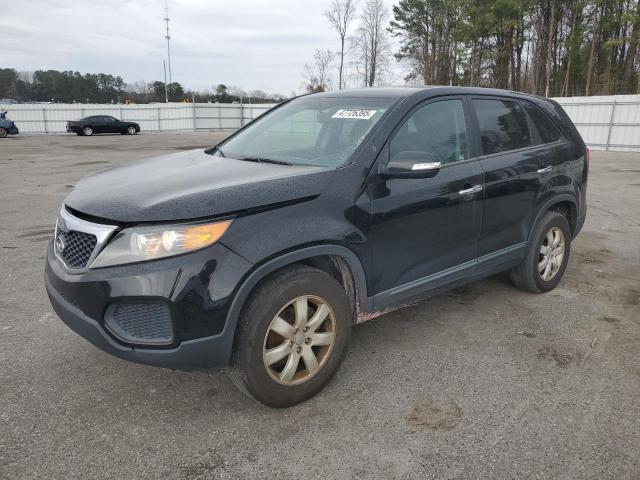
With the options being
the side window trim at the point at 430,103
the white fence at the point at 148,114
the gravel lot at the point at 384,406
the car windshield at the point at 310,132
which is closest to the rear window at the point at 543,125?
the side window trim at the point at 430,103

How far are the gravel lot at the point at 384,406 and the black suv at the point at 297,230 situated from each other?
321 mm

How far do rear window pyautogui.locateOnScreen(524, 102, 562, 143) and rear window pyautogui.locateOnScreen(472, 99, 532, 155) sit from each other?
14cm

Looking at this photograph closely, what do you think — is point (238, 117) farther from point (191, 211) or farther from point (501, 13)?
point (191, 211)

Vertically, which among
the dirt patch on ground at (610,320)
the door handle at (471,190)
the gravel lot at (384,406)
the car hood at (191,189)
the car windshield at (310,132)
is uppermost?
the car windshield at (310,132)

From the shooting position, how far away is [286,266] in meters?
2.61

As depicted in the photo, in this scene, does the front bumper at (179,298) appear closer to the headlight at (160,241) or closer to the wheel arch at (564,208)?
the headlight at (160,241)

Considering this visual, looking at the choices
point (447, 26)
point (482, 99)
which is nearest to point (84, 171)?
point (482, 99)

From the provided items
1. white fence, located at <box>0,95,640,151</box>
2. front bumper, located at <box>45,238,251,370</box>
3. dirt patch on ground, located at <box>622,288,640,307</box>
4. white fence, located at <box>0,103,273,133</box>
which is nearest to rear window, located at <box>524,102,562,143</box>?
dirt patch on ground, located at <box>622,288,640,307</box>

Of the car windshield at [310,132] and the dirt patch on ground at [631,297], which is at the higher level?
the car windshield at [310,132]

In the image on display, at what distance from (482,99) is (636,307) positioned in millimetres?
2211

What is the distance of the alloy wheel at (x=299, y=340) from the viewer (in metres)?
2.60

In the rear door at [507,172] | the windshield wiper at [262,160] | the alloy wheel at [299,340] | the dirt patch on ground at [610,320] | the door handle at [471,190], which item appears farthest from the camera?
the dirt patch on ground at [610,320]

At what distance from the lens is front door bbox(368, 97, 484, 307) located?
3.01 meters

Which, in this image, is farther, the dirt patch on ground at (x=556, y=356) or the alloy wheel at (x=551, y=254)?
the alloy wheel at (x=551, y=254)
